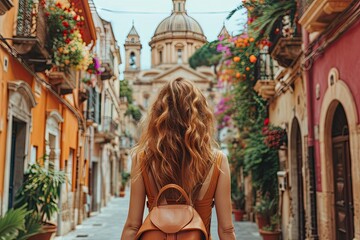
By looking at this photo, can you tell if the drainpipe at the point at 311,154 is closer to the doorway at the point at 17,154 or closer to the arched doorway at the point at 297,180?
the arched doorway at the point at 297,180

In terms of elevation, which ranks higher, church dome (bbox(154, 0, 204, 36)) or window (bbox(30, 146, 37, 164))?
church dome (bbox(154, 0, 204, 36))

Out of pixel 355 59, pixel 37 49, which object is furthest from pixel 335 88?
pixel 37 49

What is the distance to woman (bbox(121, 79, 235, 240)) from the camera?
8.13 feet

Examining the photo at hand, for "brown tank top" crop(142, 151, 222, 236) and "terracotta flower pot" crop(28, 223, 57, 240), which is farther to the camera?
"terracotta flower pot" crop(28, 223, 57, 240)

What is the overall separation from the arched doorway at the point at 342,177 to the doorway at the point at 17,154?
18.5ft

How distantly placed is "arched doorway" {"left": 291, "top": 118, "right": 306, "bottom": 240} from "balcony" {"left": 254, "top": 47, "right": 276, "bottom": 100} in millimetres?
1847

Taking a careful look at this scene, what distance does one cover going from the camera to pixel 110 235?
13.0 m

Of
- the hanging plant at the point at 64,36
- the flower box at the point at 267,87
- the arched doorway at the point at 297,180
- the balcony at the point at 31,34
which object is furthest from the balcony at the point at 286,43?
the balcony at the point at 31,34

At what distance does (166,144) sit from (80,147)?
1421cm

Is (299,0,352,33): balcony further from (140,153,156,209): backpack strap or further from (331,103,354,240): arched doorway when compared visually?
(140,153,156,209): backpack strap

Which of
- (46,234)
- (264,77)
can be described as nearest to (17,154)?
(46,234)

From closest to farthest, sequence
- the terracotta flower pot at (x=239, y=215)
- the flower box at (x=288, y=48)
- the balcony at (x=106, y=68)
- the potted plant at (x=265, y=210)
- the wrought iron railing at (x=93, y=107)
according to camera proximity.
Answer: the flower box at (x=288, y=48) < the potted plant at (x=265, y=210) < the terracotta flower pot at (x=239, y=215) < the wrought iron railing at (x=93, y=107) < the balcony at (x=106, y=68)

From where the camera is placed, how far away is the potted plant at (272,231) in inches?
435

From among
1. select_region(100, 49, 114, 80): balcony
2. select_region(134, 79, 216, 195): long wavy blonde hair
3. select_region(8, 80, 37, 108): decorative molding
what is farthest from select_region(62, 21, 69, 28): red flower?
select_region(100, 49, 114, 80): balcony
